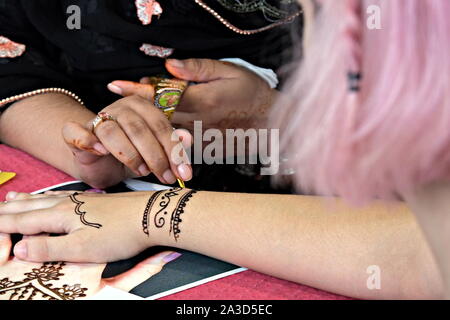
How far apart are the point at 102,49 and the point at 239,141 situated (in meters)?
0.31

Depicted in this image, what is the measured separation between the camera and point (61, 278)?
0.67 meters

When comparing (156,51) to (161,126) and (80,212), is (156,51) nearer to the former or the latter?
(161,126)

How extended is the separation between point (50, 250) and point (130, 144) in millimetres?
195

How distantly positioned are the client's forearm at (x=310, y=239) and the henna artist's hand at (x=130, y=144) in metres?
0.09

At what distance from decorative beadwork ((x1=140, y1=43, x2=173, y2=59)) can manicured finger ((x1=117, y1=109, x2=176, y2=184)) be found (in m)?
0.25

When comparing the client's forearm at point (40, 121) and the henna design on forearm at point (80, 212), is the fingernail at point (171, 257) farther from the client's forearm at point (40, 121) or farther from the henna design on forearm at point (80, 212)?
the client's forearm at point (40, 121)

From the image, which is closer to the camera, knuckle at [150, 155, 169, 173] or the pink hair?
the pink hair

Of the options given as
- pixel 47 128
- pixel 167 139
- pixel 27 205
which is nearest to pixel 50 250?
pixel 27 205

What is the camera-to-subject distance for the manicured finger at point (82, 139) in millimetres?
827

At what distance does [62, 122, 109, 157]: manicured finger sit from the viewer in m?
0.83

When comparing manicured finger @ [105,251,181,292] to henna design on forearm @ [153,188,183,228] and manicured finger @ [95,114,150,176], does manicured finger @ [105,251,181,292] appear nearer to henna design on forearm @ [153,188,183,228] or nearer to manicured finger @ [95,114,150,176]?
henna design on forearm @ [153,188,183,228]

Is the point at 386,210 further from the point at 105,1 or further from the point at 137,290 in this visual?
the point at 105,1

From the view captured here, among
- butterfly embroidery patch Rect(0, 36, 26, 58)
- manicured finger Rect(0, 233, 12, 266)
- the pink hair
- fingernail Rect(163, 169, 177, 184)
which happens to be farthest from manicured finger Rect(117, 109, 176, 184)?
the pink hair

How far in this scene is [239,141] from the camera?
107 cm
